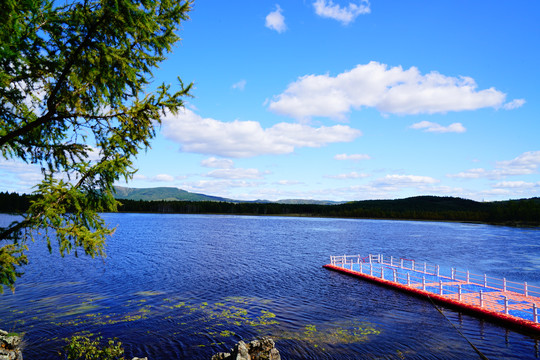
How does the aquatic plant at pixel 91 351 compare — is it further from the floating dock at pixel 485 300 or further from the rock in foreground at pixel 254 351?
the floating dock at pixel 485 300

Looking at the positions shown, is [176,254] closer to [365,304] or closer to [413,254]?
[365,304]

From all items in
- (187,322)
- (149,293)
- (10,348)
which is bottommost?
(149,293)

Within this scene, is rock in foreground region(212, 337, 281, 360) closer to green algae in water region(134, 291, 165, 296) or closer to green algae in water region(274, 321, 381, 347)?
green algae in water region(274, 321, 381, 347)

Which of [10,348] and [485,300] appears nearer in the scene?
[10,348]

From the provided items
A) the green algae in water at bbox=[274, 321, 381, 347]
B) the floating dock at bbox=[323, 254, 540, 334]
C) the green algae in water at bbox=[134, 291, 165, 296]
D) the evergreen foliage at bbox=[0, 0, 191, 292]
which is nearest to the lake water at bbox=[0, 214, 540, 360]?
the green algae in water at bbox=[274, 321, 381, 347]

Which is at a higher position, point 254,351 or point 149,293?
point 254,351

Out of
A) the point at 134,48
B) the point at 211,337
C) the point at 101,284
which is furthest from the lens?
the point at 101,284

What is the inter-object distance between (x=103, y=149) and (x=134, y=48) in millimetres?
3331

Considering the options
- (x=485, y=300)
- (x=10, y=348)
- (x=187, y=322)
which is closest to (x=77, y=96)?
(x=10, y=348)

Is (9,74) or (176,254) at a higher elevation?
(9,74)

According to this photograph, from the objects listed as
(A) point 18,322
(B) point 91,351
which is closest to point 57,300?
(A) point 18,322

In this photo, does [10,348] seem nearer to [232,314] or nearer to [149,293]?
[232,314]

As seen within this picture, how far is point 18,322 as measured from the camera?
2300 cm

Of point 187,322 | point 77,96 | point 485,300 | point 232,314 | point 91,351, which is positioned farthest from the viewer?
point 485,300
